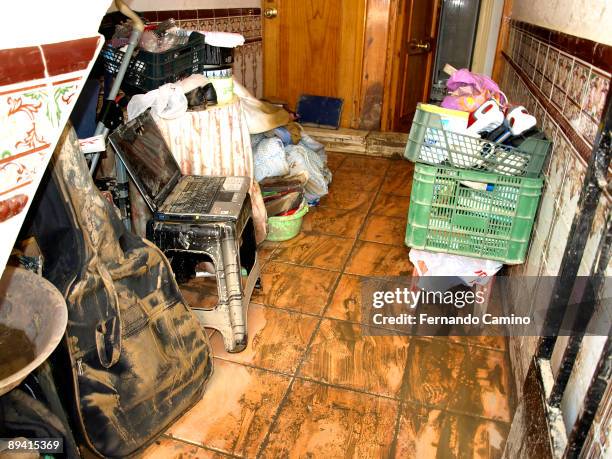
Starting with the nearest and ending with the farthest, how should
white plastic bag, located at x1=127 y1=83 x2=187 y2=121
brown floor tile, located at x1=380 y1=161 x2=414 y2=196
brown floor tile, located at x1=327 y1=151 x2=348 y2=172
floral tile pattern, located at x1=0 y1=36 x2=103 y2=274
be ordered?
floral tile pattern, located at x1=0 y1=36 x2=103 y2=274
white plastic bag, located at x1=127 y1=83 x2=187 y2=121
brown floor tile, located at x1=380 y1=161 x2=414 y2=196
brown floor tile, located at x1=327 y1=151 x2=348 y2=172

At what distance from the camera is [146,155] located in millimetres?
1884

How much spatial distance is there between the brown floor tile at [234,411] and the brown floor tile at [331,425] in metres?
0.05

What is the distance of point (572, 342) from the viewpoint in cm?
100

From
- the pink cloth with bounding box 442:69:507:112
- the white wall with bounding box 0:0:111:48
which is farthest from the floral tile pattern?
the pink cloth with bounding box 442:69:507:112

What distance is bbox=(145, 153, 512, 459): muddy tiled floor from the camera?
4.96ft

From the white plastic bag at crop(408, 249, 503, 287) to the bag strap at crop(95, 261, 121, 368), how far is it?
3.77 ft

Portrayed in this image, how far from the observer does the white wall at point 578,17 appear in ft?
4.08

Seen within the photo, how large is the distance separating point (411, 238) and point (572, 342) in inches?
34.1

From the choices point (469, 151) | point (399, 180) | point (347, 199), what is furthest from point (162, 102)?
point (399, 180)

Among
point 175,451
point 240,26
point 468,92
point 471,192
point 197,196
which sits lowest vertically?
point 175,451

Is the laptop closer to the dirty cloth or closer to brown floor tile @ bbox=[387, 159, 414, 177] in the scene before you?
the dirty cloth

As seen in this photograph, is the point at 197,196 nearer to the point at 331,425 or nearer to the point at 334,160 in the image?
the point at 331,425

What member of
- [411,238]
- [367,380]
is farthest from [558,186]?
[367,380]

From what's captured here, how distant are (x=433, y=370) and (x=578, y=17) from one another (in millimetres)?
1303
